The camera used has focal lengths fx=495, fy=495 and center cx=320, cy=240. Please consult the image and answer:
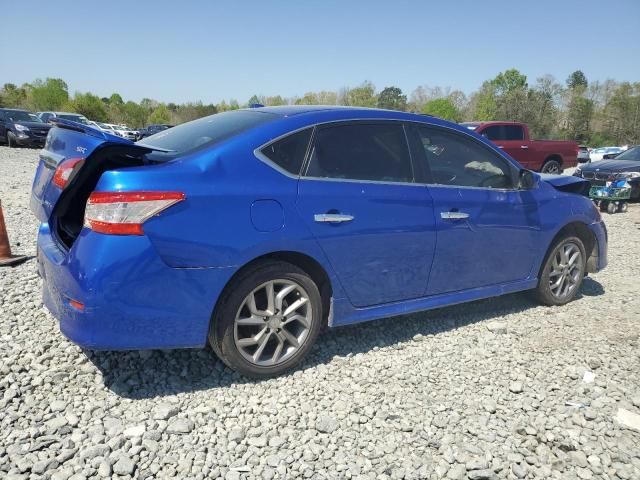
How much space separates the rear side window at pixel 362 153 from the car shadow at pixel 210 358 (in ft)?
4.11

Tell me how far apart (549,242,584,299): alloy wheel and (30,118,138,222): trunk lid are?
3857mm

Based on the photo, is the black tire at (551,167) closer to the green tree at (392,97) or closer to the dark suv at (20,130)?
the dark suv at (20,130)

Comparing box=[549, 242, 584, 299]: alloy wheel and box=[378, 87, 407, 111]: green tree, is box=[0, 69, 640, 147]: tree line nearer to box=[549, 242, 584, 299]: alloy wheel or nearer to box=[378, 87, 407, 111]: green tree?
box=[378, 87, 407, 111]: green tree

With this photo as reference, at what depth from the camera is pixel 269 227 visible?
2.92 m

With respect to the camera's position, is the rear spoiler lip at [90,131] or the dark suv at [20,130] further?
the dark suv at [20,130]

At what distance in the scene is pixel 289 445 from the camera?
2.58 metres

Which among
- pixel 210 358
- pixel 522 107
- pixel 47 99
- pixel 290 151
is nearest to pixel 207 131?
pixel 290 151

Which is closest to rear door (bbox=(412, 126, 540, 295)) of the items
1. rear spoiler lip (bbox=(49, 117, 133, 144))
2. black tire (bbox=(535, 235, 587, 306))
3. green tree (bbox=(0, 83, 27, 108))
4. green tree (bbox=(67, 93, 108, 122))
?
black tire (bbox=(535, 235, 587, 306))

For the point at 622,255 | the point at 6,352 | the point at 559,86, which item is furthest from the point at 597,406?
the point at 559,86

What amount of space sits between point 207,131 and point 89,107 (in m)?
67.6

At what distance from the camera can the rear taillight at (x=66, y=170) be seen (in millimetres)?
2810

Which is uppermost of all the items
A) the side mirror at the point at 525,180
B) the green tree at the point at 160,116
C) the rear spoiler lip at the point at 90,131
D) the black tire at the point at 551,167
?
the green tree at the point at 160,116

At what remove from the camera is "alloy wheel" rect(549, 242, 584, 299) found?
184 inches

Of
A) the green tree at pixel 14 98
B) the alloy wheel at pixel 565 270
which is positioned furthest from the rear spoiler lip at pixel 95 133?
the green tree at pixel 14 98
